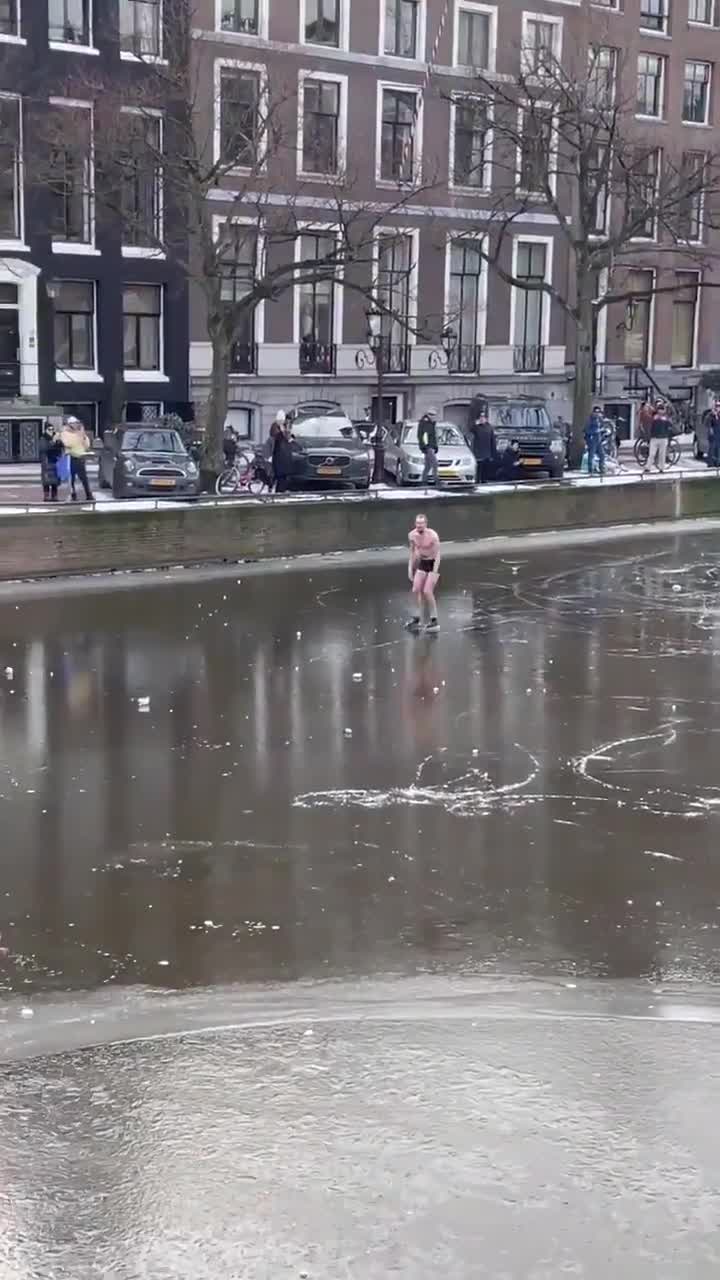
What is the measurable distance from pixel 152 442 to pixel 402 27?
2086 cm

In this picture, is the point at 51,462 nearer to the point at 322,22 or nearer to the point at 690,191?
the point at 690,191

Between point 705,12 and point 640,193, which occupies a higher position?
point 705,12

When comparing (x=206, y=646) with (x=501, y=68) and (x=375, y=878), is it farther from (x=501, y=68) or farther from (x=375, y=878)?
(x=501, y=68)

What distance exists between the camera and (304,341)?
136 feet

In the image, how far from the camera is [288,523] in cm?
2519

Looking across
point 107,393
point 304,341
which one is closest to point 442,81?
point 304,341

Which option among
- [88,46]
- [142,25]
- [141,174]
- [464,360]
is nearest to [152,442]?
[141,174]

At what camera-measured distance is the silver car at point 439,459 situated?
1201 inches

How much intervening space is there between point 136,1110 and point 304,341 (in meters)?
36.7

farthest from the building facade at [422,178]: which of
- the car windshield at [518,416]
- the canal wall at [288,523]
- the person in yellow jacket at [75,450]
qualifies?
the person in yellow jacket at [75,450]

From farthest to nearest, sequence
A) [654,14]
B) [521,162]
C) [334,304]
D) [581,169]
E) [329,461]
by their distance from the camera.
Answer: [654,14] < [334,304] < [521,162] < [581,169] < [329,461]

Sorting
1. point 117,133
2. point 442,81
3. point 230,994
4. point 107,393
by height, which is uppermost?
point 442,81

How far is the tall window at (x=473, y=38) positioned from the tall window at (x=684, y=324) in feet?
34.8

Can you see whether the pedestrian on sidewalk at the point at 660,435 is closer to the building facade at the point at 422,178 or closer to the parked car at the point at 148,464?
the building facade at the point at 422,178
